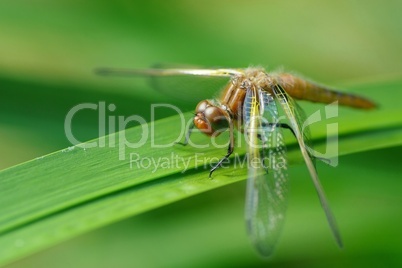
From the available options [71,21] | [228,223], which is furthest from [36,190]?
[71,21]

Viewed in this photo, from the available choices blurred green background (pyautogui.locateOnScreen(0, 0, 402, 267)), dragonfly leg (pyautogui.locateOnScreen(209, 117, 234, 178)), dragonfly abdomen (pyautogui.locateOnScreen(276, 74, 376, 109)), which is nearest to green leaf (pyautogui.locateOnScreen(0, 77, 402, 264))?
dragonfly leg (pyautogui.locateOnScreen(209, 117, 234, 178))

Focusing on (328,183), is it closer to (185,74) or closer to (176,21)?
(185,74)

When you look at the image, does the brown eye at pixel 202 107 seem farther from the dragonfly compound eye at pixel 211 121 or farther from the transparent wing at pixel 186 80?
the transparent wing at pixel 186 80

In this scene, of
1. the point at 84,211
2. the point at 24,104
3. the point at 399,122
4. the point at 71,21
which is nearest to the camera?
the point at 84,211

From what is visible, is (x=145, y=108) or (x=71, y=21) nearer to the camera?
(x=145, y=108)

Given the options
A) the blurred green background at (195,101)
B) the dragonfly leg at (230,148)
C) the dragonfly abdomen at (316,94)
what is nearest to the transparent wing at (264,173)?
the dragonfly leg at (230,148)

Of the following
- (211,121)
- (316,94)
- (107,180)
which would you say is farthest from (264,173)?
(316,94)

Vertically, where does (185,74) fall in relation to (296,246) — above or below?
above
